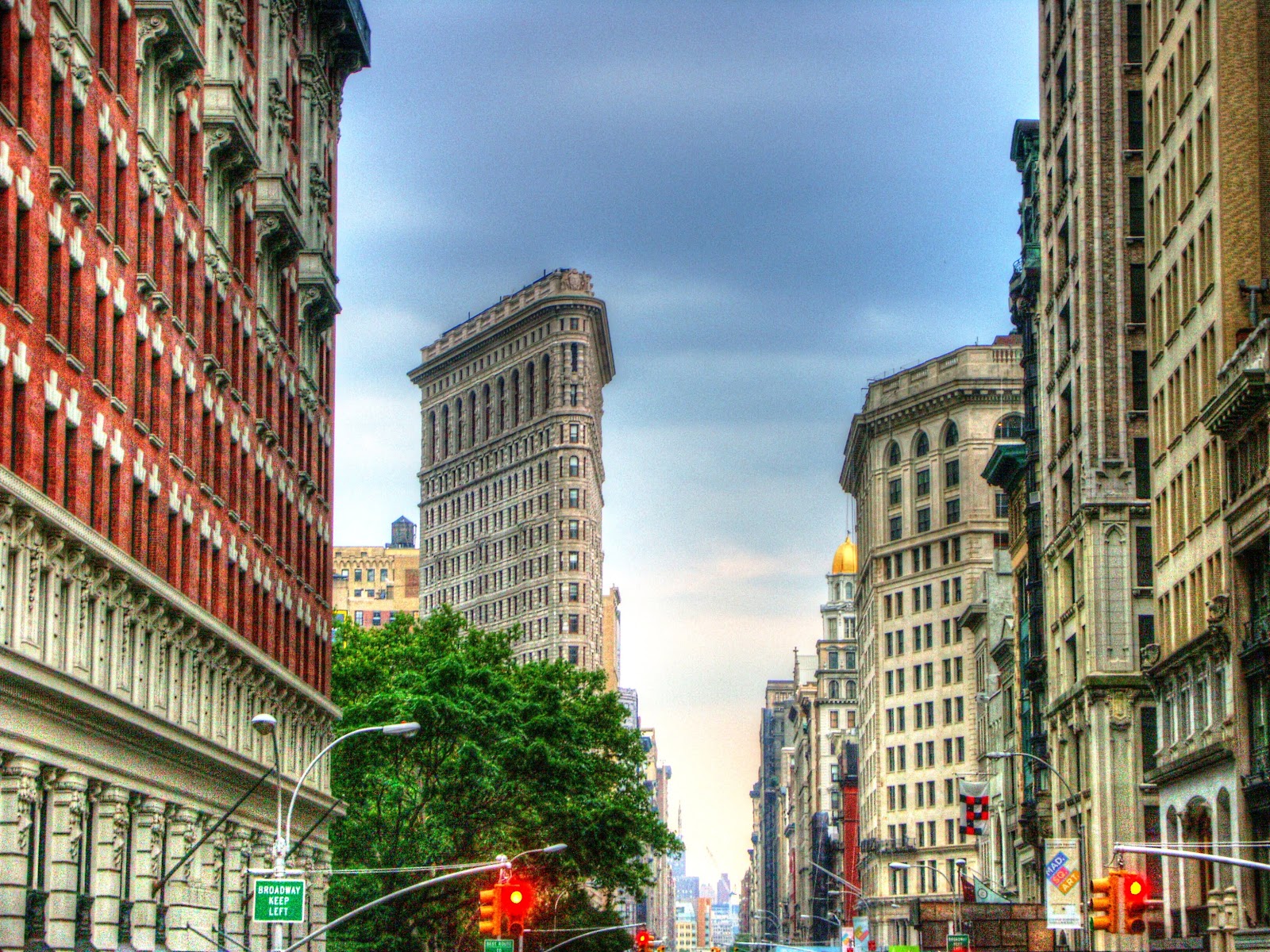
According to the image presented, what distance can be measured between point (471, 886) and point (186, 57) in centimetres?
4187

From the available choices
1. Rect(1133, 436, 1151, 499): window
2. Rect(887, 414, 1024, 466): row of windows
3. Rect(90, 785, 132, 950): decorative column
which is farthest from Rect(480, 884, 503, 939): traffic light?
Rect(887, 414, 1024, 466): row of windows

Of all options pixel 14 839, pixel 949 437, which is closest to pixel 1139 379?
pixel 14 839

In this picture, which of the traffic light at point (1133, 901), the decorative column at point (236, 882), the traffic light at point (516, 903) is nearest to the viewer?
the traffic light at point (1133, 901)

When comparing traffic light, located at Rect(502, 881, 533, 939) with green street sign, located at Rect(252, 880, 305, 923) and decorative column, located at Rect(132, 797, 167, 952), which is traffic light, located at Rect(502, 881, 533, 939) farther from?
decorative column, located at Rect(132, 797, 167, 952)

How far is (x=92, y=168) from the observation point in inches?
1786

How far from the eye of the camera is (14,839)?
128 feet

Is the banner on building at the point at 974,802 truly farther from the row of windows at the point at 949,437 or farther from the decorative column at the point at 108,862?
the row of windows at the point at 949,437

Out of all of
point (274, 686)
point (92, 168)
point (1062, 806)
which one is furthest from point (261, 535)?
point (1062, 806)

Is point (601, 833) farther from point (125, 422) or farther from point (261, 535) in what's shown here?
point (125, 422)

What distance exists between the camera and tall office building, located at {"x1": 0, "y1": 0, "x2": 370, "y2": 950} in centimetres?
4047

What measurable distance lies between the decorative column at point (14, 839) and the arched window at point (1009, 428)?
133326 millimetres

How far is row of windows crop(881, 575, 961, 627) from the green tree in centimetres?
7899

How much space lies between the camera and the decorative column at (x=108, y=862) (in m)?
45.7

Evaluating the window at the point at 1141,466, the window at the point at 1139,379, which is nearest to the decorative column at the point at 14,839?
the window at the point at 1141,466
